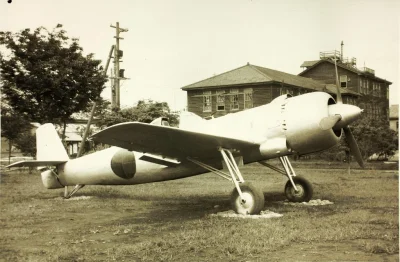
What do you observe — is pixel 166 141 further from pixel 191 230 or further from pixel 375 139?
pixel 375 139

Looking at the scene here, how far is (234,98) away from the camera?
28.4 m

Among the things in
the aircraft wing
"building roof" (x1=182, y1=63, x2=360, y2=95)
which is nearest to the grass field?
the aircraft wing

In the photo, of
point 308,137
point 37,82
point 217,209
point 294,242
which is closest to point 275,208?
point 217,209

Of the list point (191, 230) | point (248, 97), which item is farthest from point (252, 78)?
point (191, 230)

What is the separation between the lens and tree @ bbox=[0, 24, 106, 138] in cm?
998

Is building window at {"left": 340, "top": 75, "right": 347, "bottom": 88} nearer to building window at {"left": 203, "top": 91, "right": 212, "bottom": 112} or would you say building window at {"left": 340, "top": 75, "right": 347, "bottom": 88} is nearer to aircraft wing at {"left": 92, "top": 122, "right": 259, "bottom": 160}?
building window at {"left": 203, "top": 91, "right": 212, "bottom": 112}

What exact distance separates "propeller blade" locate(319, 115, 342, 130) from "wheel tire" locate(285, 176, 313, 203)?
197 centimetres

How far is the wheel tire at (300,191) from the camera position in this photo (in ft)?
27.0

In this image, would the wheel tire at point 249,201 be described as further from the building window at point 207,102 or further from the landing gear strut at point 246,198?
the building window at point 207,102

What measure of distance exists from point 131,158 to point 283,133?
3.27 metres

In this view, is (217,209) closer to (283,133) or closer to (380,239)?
(283,133)

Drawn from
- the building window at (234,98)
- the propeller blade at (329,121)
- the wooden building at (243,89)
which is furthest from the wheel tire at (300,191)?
the building window at (234,98)

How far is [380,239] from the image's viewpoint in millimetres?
4711

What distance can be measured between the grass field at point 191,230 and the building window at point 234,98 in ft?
60.7
